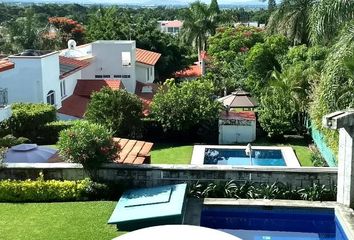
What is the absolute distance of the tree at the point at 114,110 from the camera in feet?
81.5

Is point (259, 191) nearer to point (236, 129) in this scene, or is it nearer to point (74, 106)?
point (236, 129)

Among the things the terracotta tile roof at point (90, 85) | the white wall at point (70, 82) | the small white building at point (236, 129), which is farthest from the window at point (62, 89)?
the small white building at point (236, 129)

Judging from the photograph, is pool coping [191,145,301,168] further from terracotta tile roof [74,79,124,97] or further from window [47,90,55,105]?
terracotta tile roof [74,79,124,97]

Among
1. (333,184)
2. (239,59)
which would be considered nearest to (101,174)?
(333,184)

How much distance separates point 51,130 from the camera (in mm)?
25812

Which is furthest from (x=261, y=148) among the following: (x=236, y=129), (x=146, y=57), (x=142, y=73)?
(x=146, y=57)

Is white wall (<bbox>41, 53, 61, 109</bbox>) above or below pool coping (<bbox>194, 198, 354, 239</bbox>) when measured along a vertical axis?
above

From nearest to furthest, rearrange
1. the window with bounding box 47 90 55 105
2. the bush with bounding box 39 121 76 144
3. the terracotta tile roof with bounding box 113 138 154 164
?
1. the terracotta tile roof with bounding box 113 138 154 164
2. the bush with bounding box 39 121 76 144
3. the window with bounding box 47 90 55 105

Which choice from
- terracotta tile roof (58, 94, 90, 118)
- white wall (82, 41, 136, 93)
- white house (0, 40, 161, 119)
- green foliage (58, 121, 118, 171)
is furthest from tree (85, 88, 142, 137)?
white wall (82, 41, 136, 93)

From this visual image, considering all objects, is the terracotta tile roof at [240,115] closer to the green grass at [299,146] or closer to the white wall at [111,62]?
the green grass at [299,146]

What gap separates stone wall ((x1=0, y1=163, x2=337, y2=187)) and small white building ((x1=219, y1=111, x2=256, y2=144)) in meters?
10.4

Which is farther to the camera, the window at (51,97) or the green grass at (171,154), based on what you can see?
the window at (51,97)

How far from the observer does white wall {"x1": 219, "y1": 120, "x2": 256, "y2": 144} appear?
1046 inches

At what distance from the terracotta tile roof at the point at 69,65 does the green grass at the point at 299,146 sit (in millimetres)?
13848
